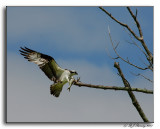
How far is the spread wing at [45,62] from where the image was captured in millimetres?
2740

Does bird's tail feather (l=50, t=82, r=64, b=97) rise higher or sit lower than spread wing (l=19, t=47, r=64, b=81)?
lower

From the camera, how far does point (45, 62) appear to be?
2.77 meters

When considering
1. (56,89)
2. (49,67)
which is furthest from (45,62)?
(56,89)

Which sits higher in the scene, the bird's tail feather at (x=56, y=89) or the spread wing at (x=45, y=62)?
the spread wing at (x=45, y=62)

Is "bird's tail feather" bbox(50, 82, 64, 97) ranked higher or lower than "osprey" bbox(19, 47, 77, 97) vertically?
lower

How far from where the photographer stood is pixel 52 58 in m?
2.74

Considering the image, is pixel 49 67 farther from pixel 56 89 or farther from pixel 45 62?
pixel 56 89

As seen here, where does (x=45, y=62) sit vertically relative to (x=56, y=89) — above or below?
above

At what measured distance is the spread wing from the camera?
274cm

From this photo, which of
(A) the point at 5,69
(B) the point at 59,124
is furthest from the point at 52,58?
(B) the point at 59,124
